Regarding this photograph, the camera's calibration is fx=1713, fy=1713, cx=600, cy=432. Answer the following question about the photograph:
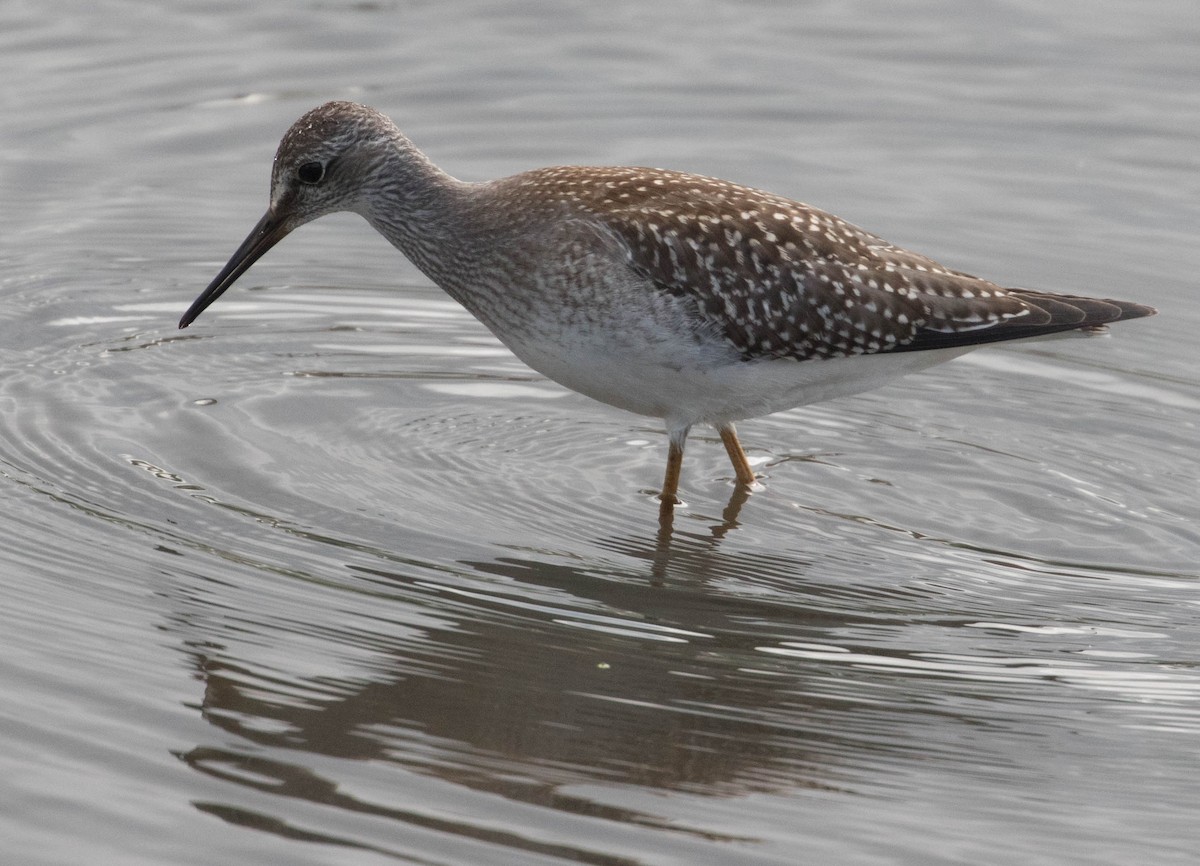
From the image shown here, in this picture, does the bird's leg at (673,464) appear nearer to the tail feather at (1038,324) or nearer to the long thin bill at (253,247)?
the tail feather at (1038,324)

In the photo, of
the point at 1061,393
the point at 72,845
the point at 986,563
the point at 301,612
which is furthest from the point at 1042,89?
the point at 72,845

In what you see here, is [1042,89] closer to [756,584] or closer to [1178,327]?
[1178,327]

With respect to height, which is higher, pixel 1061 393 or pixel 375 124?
pixel 375 124

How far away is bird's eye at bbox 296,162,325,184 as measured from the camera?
1008 cm

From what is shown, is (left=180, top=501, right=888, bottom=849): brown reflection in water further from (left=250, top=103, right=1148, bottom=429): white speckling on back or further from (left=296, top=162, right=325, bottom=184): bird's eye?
(left=296, top=162, right=325, bottom=184): bird's eye

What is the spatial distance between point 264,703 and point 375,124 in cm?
413

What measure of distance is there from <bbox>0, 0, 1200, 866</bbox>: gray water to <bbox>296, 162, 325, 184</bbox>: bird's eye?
1505 mm

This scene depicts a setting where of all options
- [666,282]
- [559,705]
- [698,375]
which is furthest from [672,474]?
[559,705]

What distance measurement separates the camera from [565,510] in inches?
381

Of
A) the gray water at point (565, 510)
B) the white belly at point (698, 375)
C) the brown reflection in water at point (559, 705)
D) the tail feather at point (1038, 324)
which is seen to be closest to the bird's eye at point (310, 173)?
the gray water at point (565, 510)

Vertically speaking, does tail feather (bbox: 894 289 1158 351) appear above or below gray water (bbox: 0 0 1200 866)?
above

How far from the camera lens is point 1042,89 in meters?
16.2

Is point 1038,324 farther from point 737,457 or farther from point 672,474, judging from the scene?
point 672,474

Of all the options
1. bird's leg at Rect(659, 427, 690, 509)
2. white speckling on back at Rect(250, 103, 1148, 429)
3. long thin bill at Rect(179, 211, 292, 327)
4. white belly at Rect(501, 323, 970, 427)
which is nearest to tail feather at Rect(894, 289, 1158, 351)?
white speckling on back at Rect(250, 103, 1148, 429)
